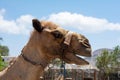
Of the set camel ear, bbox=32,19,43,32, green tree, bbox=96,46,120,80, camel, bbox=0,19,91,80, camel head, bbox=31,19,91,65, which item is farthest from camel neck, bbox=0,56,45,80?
green tree, bbox=96,46,120,80

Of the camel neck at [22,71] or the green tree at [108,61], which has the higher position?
the green tree at [108,61]

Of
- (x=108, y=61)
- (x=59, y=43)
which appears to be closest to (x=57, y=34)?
(x=59, y=43)

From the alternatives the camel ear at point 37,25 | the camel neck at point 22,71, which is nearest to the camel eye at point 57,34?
the camel ear at point 37,25

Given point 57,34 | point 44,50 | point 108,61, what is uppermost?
point 108,61

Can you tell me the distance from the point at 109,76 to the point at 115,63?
2883 millimetres

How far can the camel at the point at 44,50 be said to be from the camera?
2.61m

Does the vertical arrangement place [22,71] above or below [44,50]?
below

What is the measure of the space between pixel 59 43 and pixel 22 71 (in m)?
0.34

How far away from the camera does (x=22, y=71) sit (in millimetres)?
2629

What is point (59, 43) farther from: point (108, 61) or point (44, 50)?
point (108, 61)

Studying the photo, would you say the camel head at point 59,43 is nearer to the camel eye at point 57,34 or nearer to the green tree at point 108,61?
the camel eye at point 57,34

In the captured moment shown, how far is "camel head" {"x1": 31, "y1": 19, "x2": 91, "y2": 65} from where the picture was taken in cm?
259

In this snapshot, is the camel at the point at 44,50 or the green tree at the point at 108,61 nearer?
the camel at the point at 44,50

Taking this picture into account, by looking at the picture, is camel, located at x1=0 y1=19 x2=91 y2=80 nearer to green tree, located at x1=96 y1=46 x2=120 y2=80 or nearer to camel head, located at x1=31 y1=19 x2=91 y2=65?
camel head, located at x1=31 y1=19 x2=91 y2=65
